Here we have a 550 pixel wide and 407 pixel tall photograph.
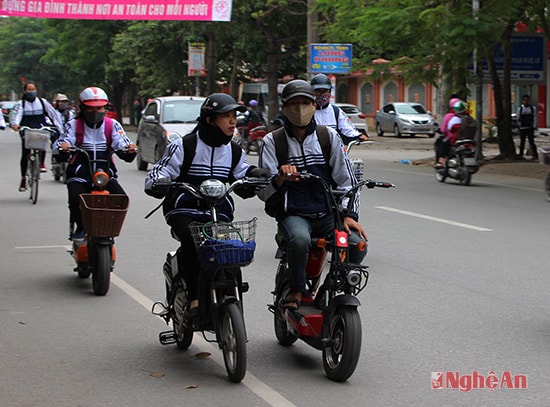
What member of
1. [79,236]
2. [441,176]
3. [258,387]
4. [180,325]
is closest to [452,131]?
[441,176]

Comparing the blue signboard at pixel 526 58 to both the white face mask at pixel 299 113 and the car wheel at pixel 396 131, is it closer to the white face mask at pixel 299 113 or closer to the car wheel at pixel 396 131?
the car wheel at pixel 396 131

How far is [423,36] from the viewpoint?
2206 cm

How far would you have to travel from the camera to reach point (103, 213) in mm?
8789

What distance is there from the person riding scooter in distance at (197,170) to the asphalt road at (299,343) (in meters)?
0.68

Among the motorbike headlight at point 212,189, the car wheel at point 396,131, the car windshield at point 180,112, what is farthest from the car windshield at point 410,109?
the motorbike headlight at point 212,189

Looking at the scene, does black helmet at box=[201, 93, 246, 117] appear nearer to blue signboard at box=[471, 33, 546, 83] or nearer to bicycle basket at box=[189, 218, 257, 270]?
bicycle basket at box=[189, 218, 257, 270]

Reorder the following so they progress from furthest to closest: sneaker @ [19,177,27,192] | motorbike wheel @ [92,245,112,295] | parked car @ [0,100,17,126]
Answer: parked car @ [0,100,17,126] → sneaker @ [19,177,27,192] → motorbike wheel @ [92,245,112,295]

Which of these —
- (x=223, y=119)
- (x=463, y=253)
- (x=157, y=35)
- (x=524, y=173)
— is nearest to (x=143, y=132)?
(x=524, y=173)

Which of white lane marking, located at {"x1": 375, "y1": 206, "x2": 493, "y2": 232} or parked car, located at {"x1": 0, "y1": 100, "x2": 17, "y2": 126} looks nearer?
white lane marking, located at {"x1": 375, "y1": 206, "x2": 493, "y2": 232}

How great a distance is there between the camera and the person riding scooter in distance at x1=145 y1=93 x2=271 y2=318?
21.6 feet

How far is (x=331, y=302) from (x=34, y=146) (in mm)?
10728

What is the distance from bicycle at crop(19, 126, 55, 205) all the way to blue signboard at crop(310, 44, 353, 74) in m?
14.4

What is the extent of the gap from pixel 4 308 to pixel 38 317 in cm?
53

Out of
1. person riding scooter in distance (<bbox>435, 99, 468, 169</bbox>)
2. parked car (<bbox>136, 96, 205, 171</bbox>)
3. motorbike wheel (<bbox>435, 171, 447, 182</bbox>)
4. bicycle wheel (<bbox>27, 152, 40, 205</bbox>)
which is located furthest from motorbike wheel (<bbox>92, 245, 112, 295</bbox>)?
motorbike wheel (<bbox>435, 171, 447, 182</bbox>)
